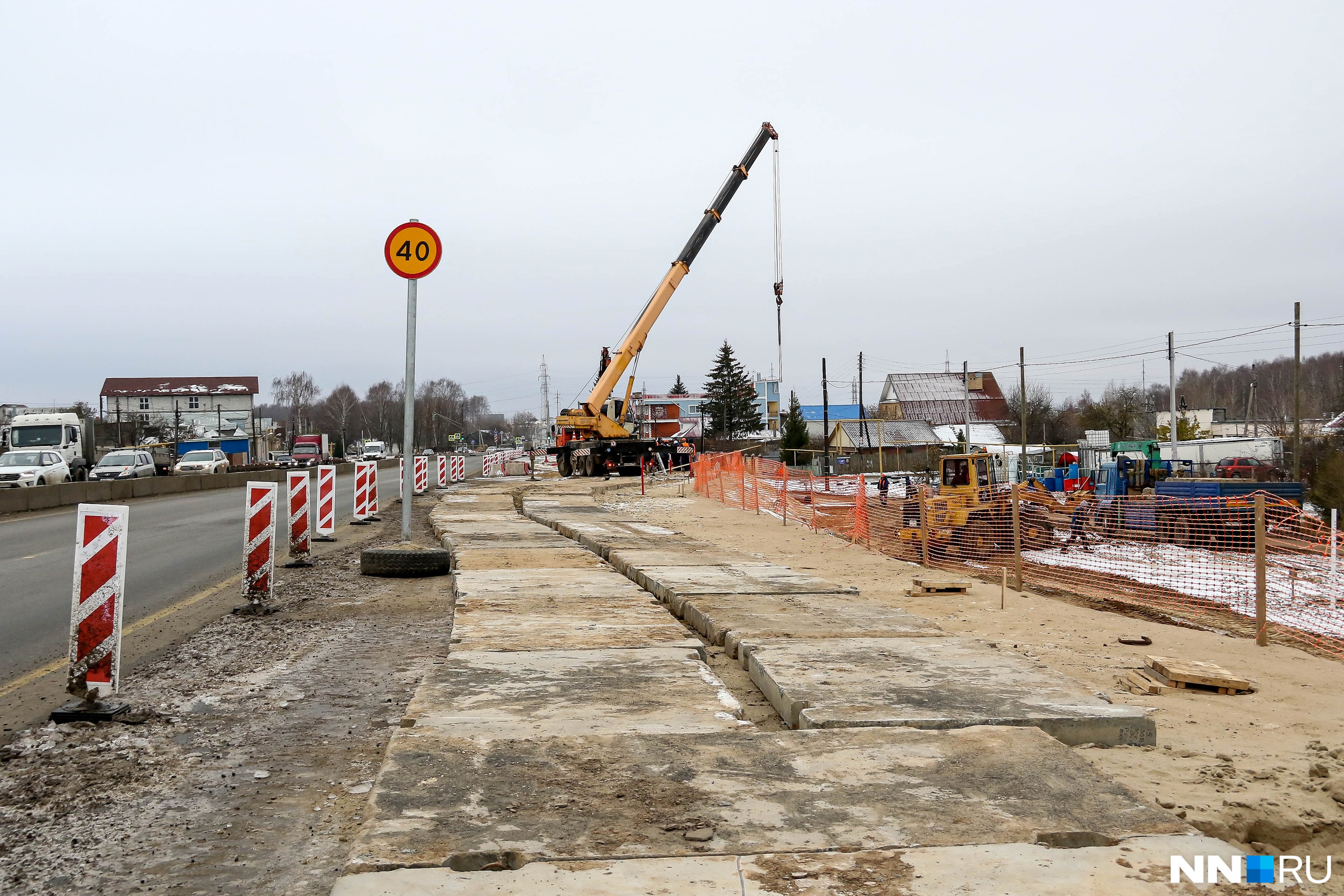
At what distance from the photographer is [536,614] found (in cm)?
769

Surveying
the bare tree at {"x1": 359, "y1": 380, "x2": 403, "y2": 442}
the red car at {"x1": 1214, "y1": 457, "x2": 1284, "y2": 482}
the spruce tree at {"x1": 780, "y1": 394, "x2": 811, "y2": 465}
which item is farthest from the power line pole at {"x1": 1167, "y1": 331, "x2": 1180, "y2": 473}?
the bare tree at {"x1": 359, "y1": 380, "x2": 403, "y2": 442}

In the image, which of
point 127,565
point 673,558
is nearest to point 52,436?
point 127,565

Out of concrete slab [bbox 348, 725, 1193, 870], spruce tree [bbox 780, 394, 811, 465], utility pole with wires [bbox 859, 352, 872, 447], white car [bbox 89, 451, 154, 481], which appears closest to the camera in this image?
concrete slab [bbox 348, 725, 1193, 870]

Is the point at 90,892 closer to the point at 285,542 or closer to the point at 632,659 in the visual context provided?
the point at 632,659

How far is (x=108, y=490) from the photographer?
30750 millimetres

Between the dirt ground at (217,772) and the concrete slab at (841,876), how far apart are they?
72cm

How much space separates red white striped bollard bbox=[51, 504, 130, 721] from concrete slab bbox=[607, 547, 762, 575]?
5773 millimetres

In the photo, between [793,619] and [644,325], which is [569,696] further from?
[644,325]

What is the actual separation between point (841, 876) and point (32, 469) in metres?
34.7

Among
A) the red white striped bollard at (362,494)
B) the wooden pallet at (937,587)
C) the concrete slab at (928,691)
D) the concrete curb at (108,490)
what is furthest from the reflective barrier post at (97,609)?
the concrete curb at (108,490)

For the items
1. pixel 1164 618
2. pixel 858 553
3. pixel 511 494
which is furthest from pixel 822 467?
pixel 1164 618

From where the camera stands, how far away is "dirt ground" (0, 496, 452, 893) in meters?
3.60

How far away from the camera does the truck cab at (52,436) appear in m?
37.7

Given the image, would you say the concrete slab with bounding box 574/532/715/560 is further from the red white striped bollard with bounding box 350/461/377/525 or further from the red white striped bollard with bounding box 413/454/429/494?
the red white striped bollard with bounding box 413/454/429/494
